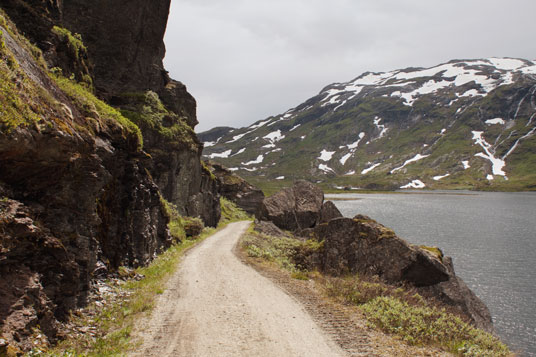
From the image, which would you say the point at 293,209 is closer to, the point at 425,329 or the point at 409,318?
the point at 409,318

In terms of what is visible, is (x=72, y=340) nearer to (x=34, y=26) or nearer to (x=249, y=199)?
(x=34, y=26)

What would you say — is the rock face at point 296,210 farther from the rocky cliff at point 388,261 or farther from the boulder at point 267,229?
the rocky cliff at point 388,261

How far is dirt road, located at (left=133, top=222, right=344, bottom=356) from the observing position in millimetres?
9180

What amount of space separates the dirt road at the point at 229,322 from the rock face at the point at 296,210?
28489mm

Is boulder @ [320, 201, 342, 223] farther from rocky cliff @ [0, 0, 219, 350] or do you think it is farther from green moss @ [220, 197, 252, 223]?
rocky cliff @ [0, 0, 219, 350]

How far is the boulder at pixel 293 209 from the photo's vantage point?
45562 mm

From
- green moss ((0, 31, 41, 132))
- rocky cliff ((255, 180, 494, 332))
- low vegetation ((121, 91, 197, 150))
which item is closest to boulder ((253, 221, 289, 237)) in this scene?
low vegetation ((121, 91, 197, 150))

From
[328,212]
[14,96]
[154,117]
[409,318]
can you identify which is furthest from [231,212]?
[14,96]

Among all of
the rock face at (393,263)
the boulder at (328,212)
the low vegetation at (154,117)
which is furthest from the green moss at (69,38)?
the boulder at (328,212)

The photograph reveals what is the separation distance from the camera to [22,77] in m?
9.08

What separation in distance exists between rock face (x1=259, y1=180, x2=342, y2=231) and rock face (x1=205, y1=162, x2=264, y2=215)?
24.3 m

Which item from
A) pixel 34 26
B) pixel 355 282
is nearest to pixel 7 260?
pixel 34 26

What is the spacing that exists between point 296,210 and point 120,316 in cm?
3710

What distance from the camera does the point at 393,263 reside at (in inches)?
725
